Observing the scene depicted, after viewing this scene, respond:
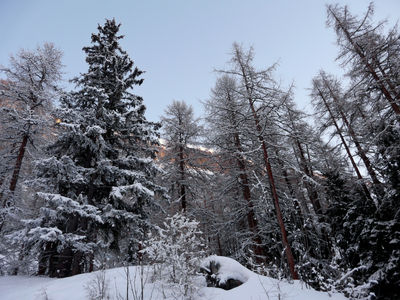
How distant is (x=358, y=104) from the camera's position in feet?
28.1

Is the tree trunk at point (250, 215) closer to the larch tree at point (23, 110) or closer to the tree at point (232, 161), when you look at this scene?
the tree at point (232, 161)

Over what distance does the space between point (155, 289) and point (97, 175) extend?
5.43m

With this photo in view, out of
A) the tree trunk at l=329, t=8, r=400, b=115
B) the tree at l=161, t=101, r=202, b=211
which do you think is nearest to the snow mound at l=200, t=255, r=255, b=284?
the tree at l=161, t=101, r=202, b=211

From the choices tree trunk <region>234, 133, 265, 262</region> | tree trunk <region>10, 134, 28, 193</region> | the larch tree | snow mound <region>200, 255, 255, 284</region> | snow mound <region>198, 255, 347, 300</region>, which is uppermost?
the larch tree

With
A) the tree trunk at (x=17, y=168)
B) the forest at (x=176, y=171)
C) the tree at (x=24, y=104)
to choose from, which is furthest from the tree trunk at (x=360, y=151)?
the tree trunk at (x=17, y=168)

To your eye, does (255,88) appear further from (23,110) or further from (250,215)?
(23,110)

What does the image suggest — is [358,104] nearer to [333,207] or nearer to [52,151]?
[333,207]

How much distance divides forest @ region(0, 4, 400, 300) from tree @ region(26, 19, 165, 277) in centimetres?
5

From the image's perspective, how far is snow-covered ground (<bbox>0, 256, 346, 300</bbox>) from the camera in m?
3.90

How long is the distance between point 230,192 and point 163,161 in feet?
16.1

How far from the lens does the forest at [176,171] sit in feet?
19.2

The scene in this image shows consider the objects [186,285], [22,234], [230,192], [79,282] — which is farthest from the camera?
[230,192]

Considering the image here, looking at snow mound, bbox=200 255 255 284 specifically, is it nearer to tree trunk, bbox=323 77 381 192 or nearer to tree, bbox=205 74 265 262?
tree, bbox=205 74 265 262

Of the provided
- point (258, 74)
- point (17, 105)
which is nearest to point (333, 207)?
point (258, 74)
